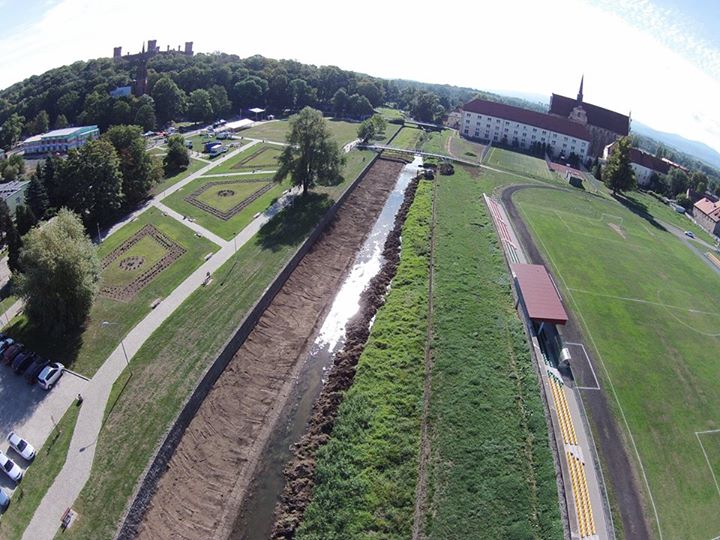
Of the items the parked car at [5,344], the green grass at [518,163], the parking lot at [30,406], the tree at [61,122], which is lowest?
the parking lot at [30,406]

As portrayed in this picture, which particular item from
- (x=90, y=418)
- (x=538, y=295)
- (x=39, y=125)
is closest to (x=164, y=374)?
(x=90, y=418)

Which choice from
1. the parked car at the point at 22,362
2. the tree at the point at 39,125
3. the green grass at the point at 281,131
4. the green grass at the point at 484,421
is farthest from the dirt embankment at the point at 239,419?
the tree at the point at 39,125

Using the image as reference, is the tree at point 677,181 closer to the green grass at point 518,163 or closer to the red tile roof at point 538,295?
the green grass at point 518,163

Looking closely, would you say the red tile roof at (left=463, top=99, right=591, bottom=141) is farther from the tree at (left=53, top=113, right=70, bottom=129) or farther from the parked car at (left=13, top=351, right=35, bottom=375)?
the parked car at (left=13, top=351, right=35, bottom=375)

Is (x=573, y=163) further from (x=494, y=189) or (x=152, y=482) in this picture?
(x=152, y=482)

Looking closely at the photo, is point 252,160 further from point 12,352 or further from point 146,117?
point 12,352

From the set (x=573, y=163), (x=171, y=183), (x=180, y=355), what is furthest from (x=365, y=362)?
(x=573, y=163)
